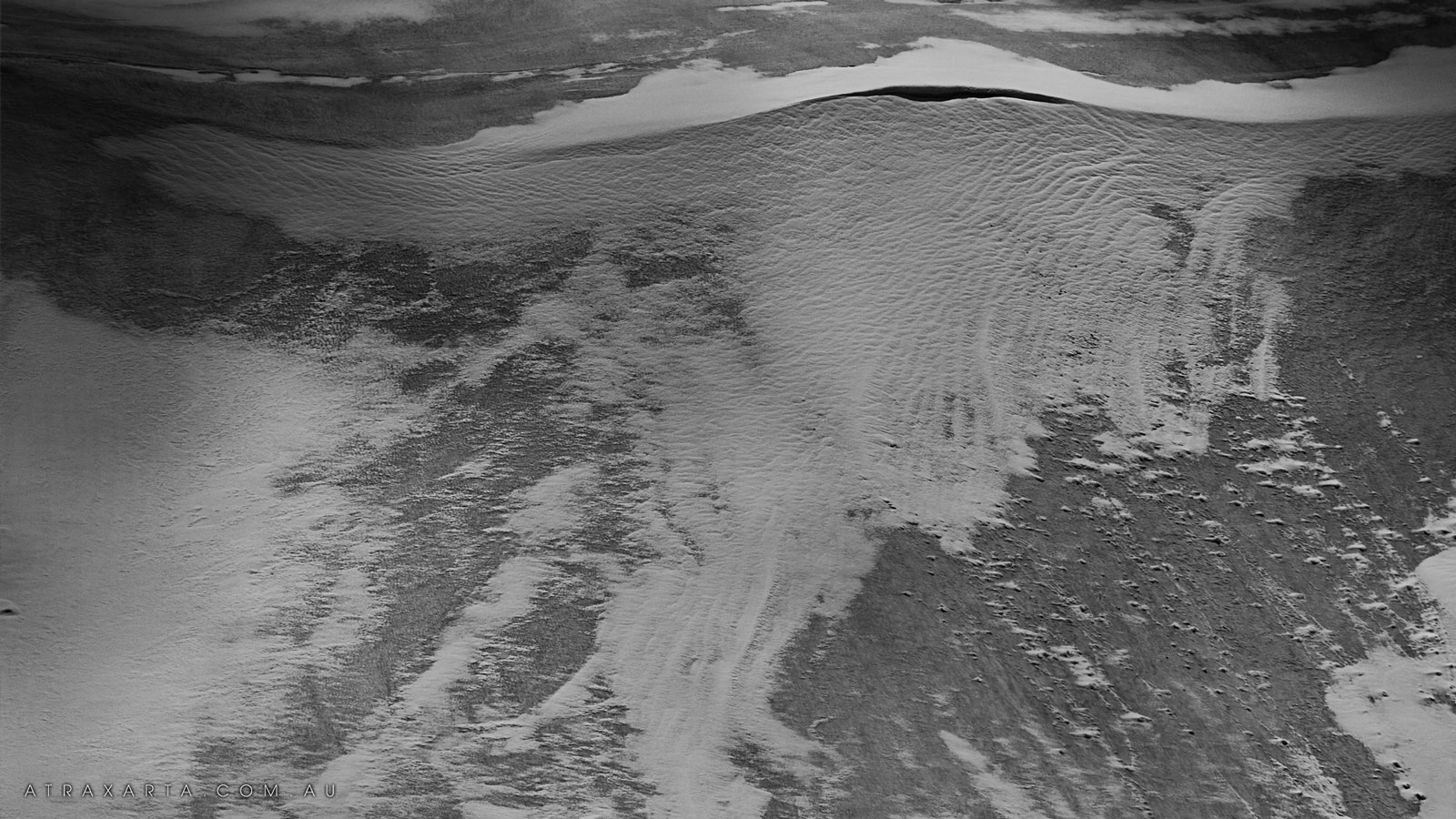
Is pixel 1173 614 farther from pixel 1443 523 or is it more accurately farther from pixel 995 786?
pixel 1443 523

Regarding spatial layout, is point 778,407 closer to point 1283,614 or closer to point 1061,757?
point 1061,757

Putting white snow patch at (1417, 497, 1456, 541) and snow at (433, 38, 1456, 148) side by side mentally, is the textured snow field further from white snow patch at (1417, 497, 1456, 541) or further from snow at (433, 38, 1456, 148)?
white snow patch at (1417, 497, 1456, 541)

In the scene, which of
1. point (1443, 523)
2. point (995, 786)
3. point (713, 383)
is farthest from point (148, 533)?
point (1443, 523)

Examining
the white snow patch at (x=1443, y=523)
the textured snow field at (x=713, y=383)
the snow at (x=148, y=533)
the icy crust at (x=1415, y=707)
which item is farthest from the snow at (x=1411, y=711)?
the snow at (x=148, y=533)

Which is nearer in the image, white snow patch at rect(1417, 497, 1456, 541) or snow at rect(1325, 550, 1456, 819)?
snow at rect(1325, 550, 1456, 819)

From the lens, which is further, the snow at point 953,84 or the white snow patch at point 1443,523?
the snow at point 953,84

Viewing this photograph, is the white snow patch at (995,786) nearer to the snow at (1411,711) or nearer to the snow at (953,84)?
the snow at (1411,711)

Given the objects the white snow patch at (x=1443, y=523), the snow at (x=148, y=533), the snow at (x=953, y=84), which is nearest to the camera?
the snow at (x=148, y=533)

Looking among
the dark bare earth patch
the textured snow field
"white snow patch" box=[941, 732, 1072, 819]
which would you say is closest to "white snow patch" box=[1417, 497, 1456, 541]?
the dark bare earth patch
